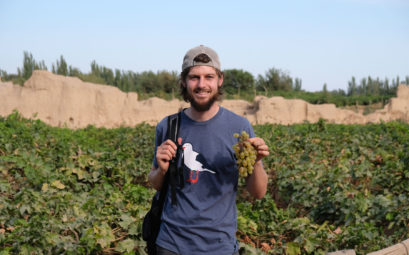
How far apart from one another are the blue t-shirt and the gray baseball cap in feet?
0.85

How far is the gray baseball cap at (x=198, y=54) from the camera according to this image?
2.03 metres

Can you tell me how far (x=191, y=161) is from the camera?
2.04m

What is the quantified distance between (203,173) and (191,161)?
0.29 feet

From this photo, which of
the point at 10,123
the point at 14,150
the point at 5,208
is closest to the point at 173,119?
the point at 5,208

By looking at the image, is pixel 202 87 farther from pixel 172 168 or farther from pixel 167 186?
pixel 167 186

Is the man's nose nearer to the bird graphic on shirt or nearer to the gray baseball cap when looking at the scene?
the gray baseball cap

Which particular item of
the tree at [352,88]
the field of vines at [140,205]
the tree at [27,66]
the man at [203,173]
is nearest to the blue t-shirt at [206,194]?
the man at [203,173]

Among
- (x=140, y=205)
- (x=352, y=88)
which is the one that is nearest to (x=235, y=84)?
(x=352, y=88)

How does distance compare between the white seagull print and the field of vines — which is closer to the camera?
the white seagull print

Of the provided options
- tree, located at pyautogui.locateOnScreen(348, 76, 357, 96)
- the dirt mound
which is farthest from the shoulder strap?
tree, located at pyautogui.locateOnScreen(348, 76, 357, 96)

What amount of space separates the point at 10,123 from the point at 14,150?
96.2 inches

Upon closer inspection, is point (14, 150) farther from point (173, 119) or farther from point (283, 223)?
point (173, 119)

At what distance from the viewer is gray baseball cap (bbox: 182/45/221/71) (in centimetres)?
203

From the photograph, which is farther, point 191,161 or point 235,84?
point 235,84
